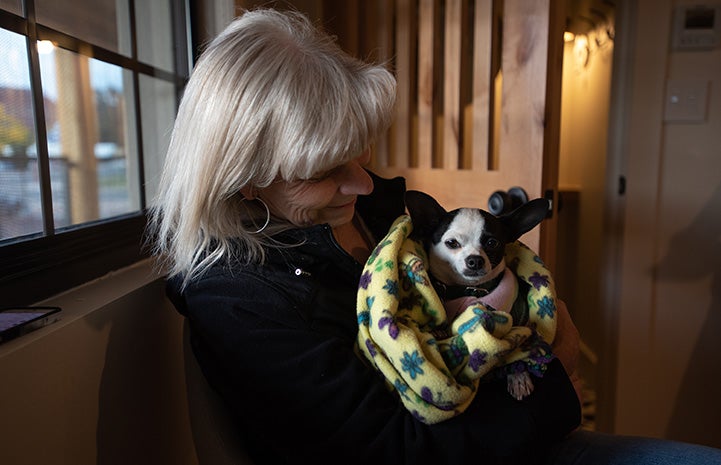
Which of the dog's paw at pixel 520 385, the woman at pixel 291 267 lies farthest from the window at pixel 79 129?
the dog's paw at pixel 520 385

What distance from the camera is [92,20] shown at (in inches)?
40.3

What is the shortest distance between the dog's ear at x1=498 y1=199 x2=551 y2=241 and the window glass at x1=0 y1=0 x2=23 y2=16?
0.79 metres

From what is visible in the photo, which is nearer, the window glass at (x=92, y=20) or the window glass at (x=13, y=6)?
the window glass at (x=13, y=6)

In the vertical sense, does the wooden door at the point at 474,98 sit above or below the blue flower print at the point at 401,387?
above

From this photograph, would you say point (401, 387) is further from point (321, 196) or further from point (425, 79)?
point (425, 79)

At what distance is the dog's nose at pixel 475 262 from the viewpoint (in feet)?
2.78

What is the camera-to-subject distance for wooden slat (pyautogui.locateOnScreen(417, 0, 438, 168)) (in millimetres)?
1529

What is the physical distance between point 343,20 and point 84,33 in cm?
85

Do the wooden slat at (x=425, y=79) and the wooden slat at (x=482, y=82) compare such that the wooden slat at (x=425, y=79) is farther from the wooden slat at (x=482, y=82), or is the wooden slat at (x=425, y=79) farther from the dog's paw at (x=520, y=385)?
the dog's paw at (x=520, y=385)

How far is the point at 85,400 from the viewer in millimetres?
735

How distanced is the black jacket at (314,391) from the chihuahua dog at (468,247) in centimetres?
14

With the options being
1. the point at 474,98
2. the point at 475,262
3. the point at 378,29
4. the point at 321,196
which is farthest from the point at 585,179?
the point at 321,196

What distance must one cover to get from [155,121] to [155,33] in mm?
194

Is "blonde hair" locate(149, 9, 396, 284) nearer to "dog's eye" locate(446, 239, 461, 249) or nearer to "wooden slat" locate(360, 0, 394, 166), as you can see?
"dog's eye" locate(446, 239, 461, 249)
